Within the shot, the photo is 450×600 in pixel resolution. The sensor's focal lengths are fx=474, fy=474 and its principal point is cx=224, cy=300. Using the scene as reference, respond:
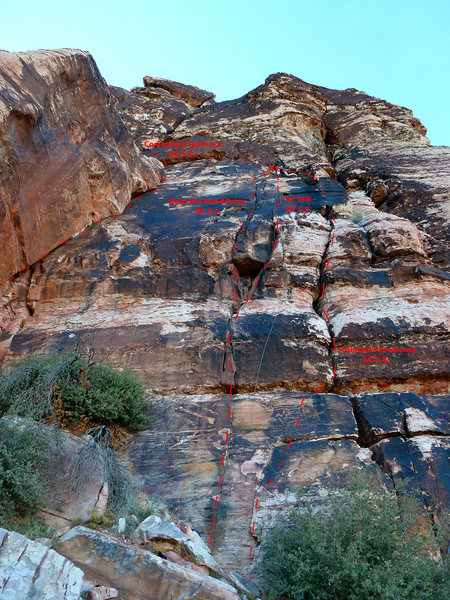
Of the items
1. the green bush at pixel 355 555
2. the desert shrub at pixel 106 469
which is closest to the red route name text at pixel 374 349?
the green bush at pixel 355 555

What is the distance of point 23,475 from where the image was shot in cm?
519

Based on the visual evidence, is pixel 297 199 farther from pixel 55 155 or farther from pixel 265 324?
pixel 55 155

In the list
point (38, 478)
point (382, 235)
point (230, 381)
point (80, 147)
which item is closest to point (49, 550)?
point (38, 478)

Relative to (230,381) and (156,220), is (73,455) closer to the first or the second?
(230,381)

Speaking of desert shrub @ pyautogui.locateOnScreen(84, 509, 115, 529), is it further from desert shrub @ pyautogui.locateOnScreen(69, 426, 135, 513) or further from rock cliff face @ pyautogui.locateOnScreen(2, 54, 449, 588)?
rock cliff face @ pyautogui.locateOnScreen(2, 54, 449, 588)

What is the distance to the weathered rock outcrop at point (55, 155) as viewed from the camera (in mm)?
9219

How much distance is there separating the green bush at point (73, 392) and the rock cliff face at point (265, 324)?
1.63 ft

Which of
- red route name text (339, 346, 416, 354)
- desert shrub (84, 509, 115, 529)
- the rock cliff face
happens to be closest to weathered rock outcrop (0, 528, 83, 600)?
desert shrub (84, 509, 115, 529)

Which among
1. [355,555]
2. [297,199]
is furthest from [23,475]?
[297,199]

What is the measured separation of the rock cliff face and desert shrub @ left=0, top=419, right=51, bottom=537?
4.89 ft

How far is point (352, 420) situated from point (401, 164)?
1022 cm

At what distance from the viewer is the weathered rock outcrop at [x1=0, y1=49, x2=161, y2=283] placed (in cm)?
922

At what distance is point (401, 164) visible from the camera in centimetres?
1455

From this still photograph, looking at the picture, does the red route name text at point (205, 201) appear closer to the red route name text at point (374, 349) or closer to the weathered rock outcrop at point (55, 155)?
the weathered rock outcrop at point (55, 155)
